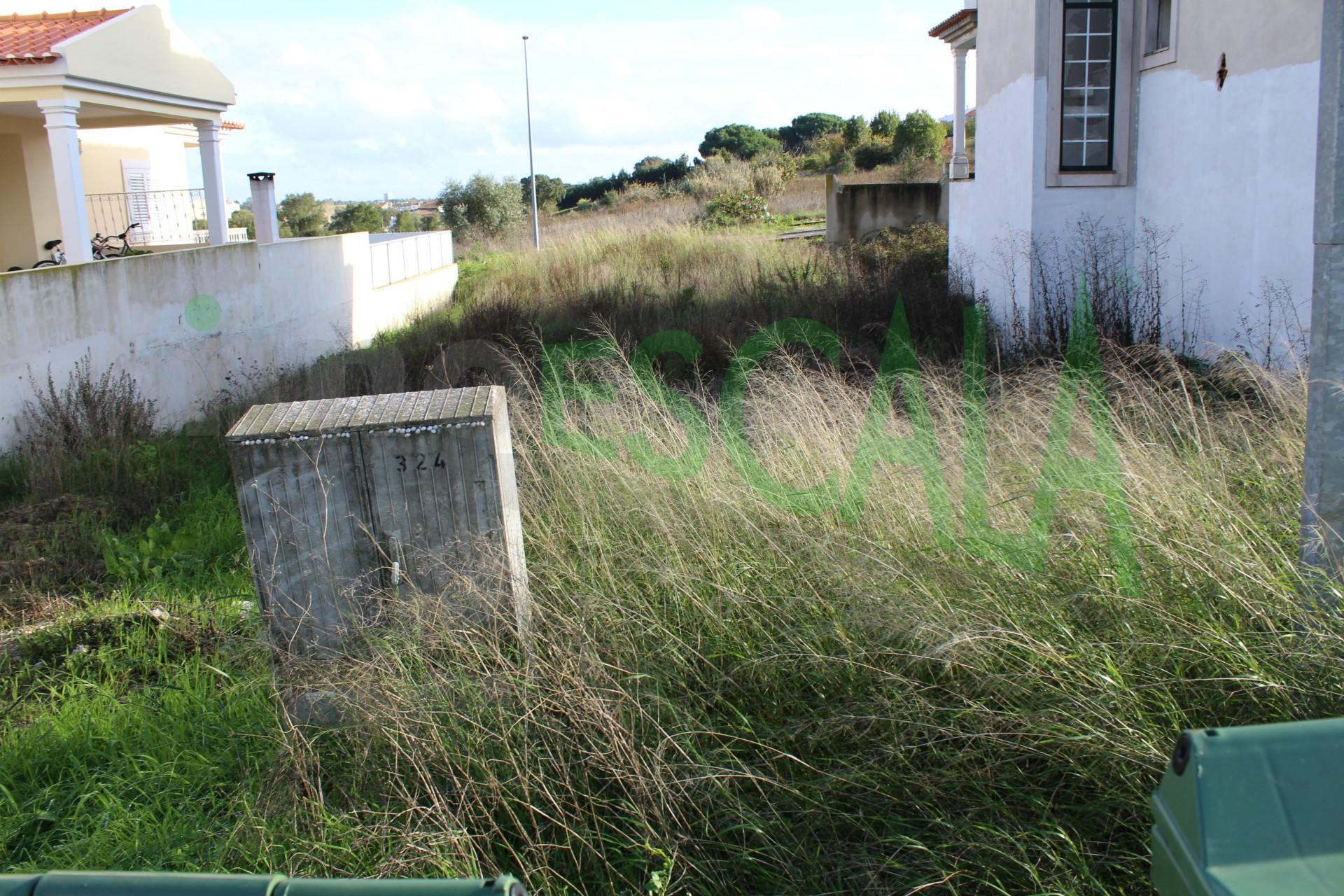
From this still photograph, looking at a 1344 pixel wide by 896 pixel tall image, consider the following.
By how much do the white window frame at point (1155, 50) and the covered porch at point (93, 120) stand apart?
36.3 feet

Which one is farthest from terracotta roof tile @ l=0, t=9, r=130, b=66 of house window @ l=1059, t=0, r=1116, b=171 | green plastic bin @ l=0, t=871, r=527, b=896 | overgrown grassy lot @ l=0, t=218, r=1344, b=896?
green plastic bin @ l=0, t=871, r=527, b=896

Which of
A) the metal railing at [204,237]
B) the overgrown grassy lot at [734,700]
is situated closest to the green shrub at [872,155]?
the metal railing at [204,237]

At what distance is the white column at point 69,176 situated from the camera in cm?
1120

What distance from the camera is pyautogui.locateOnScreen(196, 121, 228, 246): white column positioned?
1527cm

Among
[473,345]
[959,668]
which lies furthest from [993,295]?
[959,668]

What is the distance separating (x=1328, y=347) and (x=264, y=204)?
16741 millimetres

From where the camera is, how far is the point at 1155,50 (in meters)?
9.73

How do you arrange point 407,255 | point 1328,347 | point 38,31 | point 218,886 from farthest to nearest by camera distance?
point 407,255 < point 38,31 < point 1328,347 < point 218,886

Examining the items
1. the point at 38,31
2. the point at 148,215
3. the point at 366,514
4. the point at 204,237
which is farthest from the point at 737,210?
the point at 366,514

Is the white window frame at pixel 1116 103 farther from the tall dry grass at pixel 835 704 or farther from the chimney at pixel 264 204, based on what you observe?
the chimney at pixel 264 204

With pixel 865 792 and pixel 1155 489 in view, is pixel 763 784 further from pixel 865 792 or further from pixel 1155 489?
pixel 1155 489

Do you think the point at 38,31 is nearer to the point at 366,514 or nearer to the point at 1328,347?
the point at 366,514

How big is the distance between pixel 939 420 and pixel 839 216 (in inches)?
583

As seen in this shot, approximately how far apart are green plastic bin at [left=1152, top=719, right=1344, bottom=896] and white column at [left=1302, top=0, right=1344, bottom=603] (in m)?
1.36
